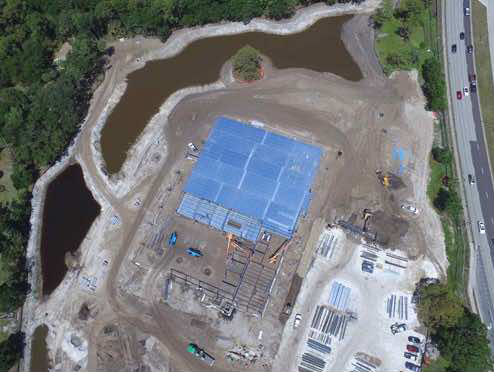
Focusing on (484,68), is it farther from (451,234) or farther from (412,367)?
(412,367)

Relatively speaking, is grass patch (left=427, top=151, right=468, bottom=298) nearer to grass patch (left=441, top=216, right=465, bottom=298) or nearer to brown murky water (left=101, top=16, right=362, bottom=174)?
grass patch (left=441, top=216, right=465, bottom=298)

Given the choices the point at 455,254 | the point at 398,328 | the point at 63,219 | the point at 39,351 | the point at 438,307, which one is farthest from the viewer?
the point at 63,219

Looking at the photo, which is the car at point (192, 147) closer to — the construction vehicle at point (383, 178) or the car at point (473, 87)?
the construction vehicle at point (383, 178)

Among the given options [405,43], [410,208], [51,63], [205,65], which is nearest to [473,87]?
[405,43]

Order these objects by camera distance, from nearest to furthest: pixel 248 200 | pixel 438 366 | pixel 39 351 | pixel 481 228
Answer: pixel 438 366 → pixel 39 351 → pixel 481 228 → pixel 248 200

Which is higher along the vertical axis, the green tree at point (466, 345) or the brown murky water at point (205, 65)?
the brown murky water at point (205, 65)

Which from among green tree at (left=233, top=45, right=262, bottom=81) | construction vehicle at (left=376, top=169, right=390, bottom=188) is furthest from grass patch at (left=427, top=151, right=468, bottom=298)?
green tree at (left=233, top=45, right=262, bottom=81)

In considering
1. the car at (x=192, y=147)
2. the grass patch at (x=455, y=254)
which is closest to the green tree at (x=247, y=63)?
the car at (x=192, y=147)
